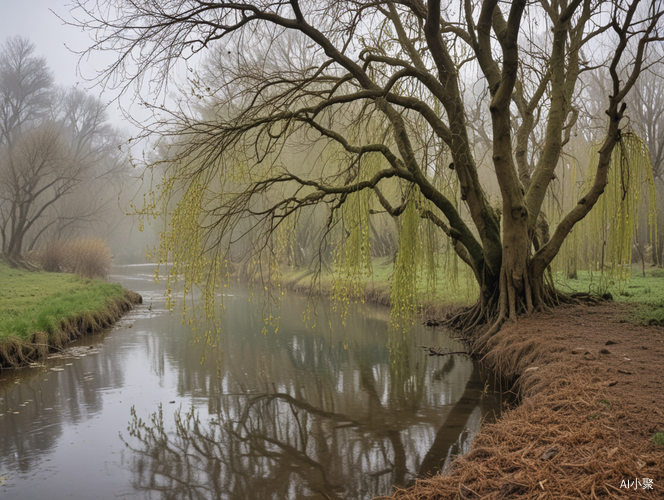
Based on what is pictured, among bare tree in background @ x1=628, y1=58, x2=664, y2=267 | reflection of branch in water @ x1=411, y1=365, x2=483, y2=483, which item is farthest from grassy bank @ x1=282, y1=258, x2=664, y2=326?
bare tree in background @ x1=628, y1=58, x2=664, y2=267

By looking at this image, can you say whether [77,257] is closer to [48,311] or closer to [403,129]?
[48,311]

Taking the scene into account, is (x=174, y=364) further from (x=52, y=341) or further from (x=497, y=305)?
(x=497, y=305)

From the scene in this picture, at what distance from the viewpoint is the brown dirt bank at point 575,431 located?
267 cm

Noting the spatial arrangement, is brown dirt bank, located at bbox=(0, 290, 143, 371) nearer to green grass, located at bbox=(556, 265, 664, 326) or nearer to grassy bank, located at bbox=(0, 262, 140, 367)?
grassy bank, located at bbox=(0, 262, 140, 367)

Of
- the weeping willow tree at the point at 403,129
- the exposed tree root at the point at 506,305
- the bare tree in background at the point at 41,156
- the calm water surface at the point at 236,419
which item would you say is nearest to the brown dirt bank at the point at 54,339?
the calm water surface at the point at 236,419

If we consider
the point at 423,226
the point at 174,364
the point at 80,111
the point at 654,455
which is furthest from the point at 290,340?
the point at 80,111

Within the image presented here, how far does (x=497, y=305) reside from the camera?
26.9 ft

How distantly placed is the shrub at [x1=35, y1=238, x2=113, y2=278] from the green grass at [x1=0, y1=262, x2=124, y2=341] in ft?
7.42

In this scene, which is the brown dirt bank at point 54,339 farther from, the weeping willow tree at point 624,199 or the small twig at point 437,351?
the weeping willow tree at point 624,199

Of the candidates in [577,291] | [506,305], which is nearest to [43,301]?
[506,305]

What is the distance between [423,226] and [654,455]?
Answer: 5.14 meters

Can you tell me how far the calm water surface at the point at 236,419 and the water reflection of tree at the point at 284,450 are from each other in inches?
0.6

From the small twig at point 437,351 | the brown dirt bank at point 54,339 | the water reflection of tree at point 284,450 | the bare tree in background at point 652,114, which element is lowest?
the water reflection of tree at point 284,450

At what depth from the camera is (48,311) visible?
8953mm
